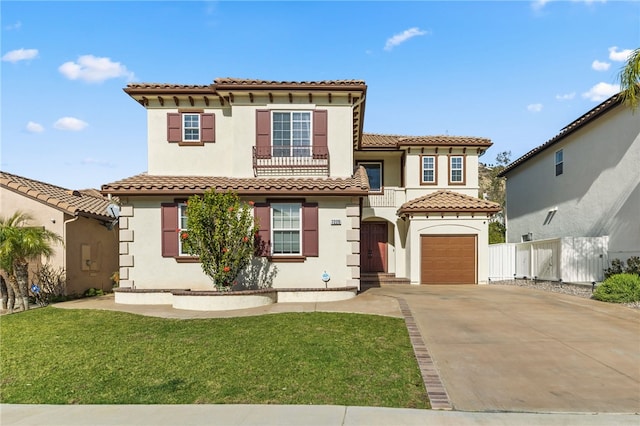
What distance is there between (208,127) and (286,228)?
5155mm

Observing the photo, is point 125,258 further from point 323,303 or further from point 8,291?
point 323,303

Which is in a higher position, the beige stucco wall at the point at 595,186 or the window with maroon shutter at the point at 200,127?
the window with maroon shutter at the point at 200,127

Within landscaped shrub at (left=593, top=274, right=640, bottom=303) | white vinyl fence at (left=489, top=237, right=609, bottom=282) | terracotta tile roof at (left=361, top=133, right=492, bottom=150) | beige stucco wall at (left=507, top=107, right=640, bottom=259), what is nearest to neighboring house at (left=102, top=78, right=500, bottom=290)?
white vinyl fence at (left=489, top=237, right=609, bottom=282)

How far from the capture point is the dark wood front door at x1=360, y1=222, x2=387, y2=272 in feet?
67.1

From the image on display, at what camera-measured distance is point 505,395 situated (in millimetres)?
5484

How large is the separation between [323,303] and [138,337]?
215 inches

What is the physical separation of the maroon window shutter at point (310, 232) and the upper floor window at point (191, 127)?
17.8ft

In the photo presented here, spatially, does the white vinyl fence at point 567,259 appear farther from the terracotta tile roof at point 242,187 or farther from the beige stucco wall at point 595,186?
the terracotta tile roof at point 242,187

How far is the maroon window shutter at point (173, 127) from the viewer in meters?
15.4

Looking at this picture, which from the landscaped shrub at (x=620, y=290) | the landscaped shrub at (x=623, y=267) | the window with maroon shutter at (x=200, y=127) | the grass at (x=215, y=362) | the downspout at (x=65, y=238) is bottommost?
the grass at (x=215, y=362)

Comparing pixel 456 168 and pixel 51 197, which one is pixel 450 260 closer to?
pixel 456 168

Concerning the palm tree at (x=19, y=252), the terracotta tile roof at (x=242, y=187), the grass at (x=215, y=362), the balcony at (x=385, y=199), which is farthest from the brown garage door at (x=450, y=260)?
the palm tree at (x=19, y=252)

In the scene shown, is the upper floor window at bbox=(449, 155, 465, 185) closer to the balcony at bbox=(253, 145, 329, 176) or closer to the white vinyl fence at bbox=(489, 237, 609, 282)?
the white vinyl fence at bbox=(489, 237, 609, 282)

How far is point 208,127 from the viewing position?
15.5 metres
